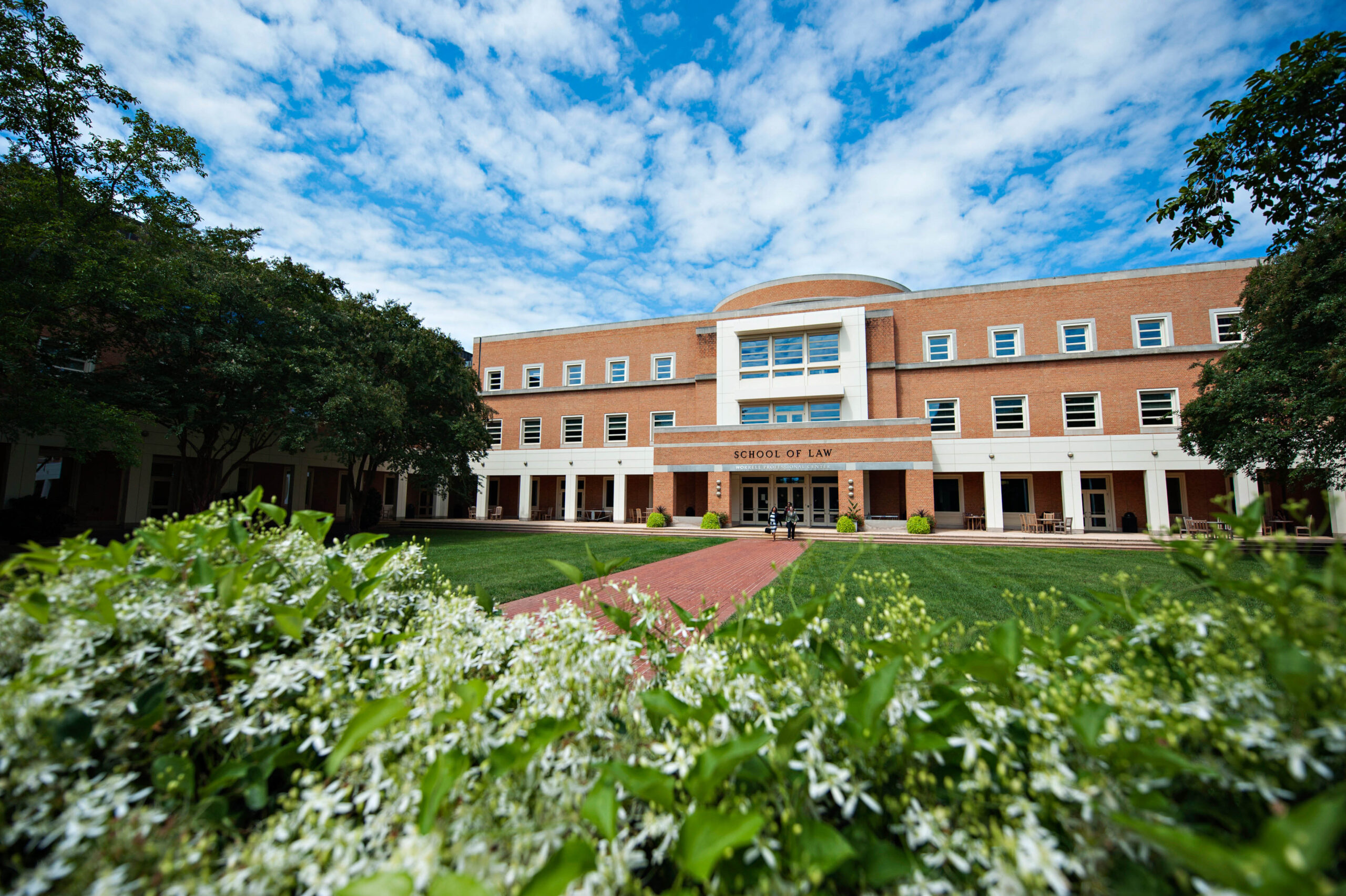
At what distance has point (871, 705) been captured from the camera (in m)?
1.39

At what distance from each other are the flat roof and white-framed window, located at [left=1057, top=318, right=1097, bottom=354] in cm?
191

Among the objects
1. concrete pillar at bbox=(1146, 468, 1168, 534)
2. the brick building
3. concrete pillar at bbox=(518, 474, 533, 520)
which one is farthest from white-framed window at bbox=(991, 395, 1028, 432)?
concrete pillar at bbox=(518, 474, 533, 520)

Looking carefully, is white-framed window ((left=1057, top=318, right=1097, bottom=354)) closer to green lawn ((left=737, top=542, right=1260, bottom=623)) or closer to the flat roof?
the flat roof

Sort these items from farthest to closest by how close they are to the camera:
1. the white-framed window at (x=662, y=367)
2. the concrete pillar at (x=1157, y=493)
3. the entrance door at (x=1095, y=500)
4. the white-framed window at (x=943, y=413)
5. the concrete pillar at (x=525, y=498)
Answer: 1. the concrete pillar at (x=525, y=498)
2. the white-framed window at (x=662, y=367)
3. the white-framed window at (x=943, y=413)
4. the entrance door at (x=1095, y=500)
5. the concrete pillar at (x=1157, y=493)

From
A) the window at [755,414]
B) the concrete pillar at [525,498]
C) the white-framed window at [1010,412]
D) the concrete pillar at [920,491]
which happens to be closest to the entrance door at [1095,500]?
the white-framed window at [1010,412]

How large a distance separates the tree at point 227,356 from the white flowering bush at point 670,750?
1678 centimetres

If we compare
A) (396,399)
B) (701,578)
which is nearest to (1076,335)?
(701,578)

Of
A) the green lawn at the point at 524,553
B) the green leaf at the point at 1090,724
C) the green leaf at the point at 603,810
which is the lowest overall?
the green lawn at the point at 524,553

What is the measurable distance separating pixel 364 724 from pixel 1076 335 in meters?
31.5

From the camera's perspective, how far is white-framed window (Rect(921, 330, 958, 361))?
26281 mm

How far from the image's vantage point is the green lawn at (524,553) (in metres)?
9.82

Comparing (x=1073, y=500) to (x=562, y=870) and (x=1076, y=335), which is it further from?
(x=562, y=870)

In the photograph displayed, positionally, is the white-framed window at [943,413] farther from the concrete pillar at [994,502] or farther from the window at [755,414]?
the window at [755,414]

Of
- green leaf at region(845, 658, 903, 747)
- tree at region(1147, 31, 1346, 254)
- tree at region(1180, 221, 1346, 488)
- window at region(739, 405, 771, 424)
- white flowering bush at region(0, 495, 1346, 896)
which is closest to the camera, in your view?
white flowering bush at region(0, 495, 1346, 896)
